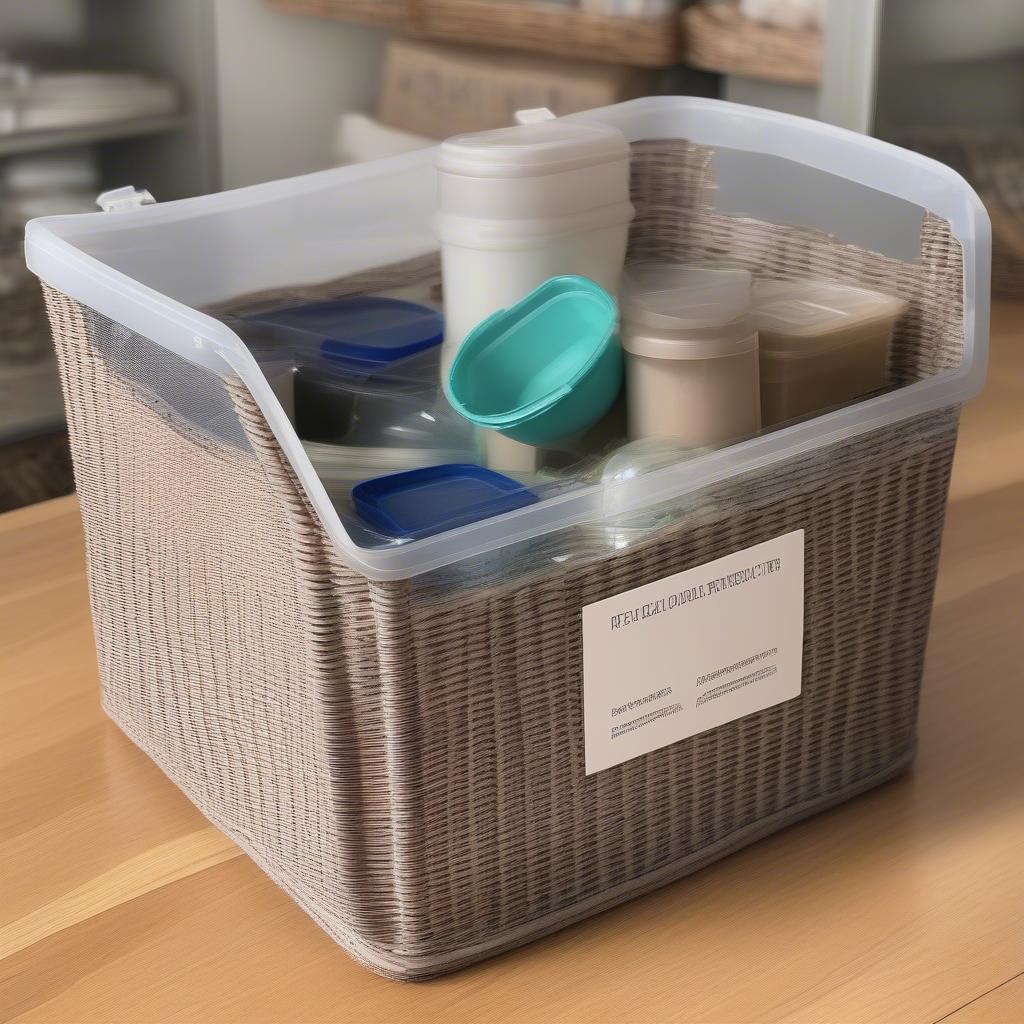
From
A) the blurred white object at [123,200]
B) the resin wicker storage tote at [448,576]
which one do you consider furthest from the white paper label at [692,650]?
the blurred white object at [123,200]

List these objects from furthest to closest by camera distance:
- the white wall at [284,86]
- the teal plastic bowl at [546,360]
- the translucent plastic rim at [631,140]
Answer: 1. the white wall at [284,86]
2. the teal plastic bowl at [546,360]
3. the translucent plastic rim at [631,140]

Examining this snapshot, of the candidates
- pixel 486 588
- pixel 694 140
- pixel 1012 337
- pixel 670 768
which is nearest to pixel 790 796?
pixel 670 768

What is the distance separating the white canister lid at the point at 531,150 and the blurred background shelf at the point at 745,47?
3.39 ft

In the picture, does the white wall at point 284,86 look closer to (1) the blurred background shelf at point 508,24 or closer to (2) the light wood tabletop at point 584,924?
(1) the blurred background shelf at point 508,24

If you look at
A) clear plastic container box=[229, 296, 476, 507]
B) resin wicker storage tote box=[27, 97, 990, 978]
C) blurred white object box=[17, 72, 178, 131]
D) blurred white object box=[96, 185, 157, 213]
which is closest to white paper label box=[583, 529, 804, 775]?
resin wicker storage tote box=[27, 97, 990, 978]

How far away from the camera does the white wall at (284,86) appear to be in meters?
1.75

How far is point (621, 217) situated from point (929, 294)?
0.50 ft

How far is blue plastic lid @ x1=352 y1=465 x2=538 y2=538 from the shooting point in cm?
53

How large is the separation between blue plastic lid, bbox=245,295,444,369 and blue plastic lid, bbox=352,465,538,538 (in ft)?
0.46

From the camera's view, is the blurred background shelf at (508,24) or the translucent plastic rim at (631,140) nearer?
the translucent plastic rim at (631,140)

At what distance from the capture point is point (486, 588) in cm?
53

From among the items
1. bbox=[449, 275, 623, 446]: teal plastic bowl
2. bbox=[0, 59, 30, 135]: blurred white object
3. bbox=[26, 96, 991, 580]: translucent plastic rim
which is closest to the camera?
bbox=[26, 96, 991, 580]: translucent plastic rim

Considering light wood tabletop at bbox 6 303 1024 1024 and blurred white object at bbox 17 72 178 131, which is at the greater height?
blurred white object at bbox 17 72 178 131

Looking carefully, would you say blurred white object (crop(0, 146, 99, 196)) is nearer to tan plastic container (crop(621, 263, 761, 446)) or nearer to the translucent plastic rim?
the translucent plastic rim
